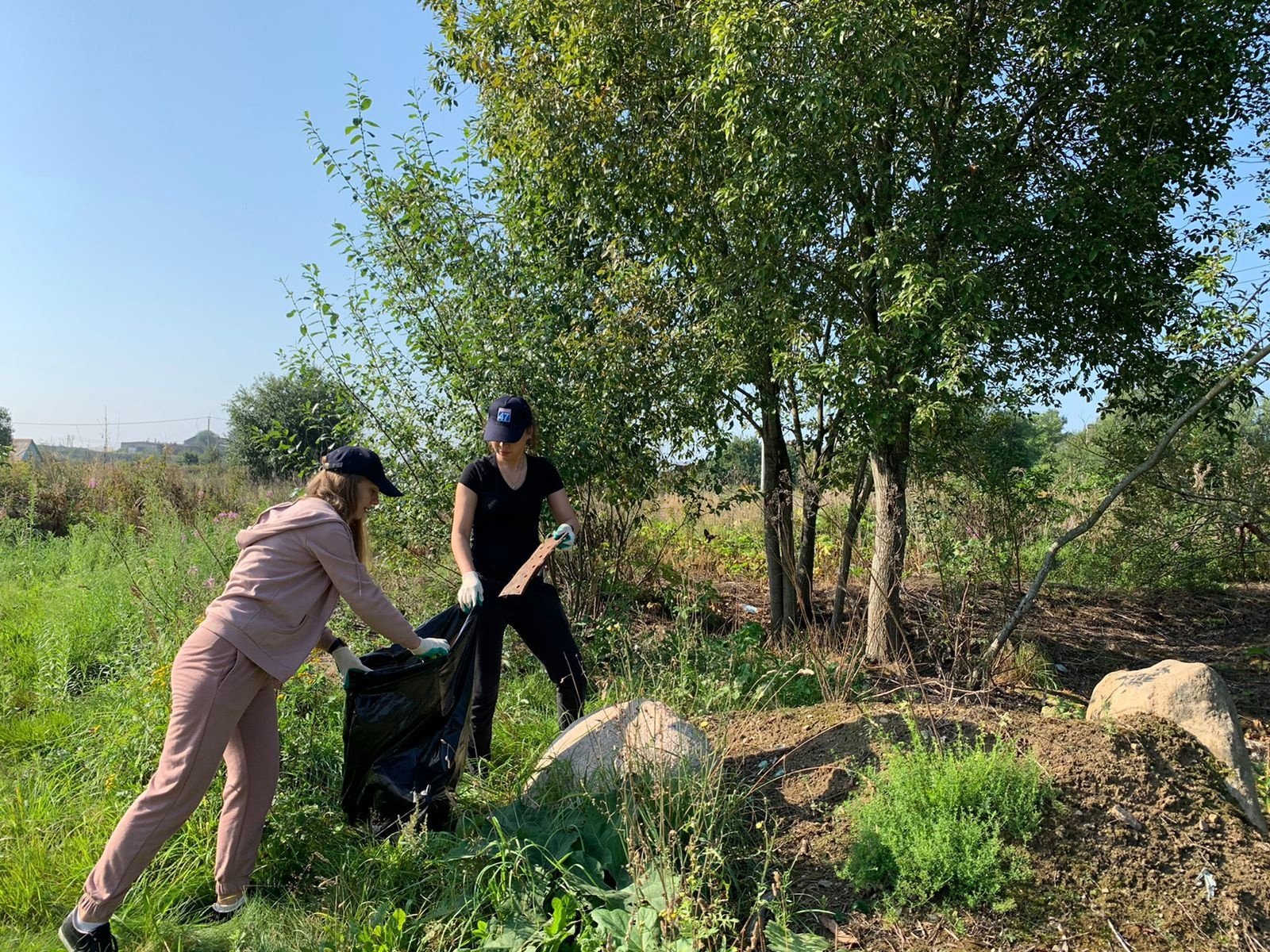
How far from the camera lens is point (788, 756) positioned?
3.26m

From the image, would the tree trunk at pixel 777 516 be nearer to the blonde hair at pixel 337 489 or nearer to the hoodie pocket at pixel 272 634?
the blonde hair at pixel 337 489

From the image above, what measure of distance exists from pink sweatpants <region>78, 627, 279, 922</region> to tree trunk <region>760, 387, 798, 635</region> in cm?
410

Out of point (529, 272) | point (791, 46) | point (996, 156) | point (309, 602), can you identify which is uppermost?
point (791, 46)

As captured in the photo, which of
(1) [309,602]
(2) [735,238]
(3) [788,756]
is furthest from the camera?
(2) [735,238]

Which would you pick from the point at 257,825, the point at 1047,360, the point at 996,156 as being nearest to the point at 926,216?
the point at 996,156

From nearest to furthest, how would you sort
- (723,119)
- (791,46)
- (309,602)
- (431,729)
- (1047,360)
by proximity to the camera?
(309,602)
(431,729)
(791,46)
(723,119)
(1047,360)

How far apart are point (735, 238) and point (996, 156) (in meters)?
1.69

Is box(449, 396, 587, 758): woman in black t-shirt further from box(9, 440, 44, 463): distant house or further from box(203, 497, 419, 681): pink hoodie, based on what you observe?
box(9, 440, 44, 463): distant house

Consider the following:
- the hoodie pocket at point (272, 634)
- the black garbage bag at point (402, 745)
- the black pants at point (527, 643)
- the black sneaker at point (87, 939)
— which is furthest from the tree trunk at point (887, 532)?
the black sneaker at point (87, 939)

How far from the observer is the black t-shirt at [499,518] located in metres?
3.56

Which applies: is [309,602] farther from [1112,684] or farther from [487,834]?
[1112,684]

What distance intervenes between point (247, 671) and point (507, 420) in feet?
4.85

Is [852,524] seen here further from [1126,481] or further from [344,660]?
[344,660]

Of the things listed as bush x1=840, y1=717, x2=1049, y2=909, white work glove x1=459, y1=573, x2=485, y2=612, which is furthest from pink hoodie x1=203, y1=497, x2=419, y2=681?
bush x1=840, y1=717, x2=1049, y2=909
